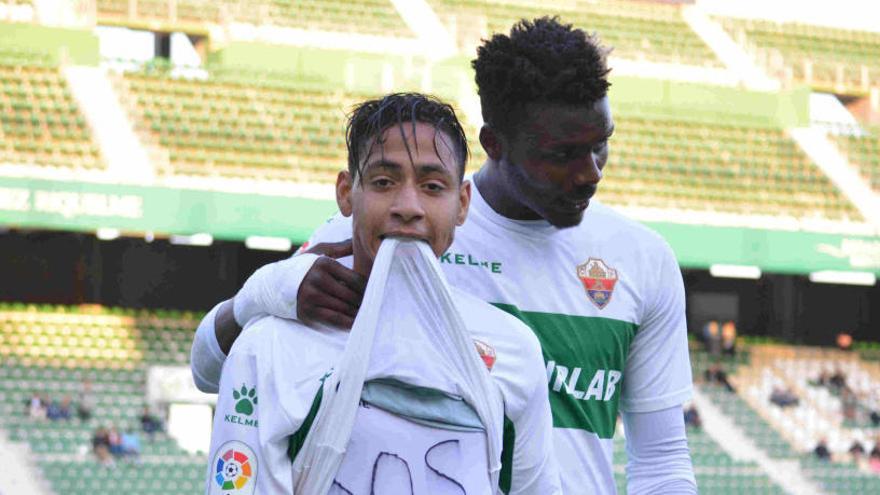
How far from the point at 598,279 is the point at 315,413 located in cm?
112

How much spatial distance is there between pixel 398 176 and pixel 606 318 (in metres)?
1.03

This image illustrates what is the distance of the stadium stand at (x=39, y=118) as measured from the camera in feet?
57.7

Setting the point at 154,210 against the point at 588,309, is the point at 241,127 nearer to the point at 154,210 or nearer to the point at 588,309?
the point at 154,210

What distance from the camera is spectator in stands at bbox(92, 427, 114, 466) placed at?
15.8 metres

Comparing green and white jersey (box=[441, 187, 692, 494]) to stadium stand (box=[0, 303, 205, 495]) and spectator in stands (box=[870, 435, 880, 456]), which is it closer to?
stadium stand (box=[0, 303, 205, 495])

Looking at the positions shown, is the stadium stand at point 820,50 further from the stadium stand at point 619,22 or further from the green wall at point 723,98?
the green wall at point 723,98

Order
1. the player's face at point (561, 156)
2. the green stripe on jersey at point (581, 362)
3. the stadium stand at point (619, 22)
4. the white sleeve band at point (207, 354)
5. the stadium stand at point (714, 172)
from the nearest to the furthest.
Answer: the white sleeve band at point (207, 354)
the player's face at point (561, 156)
the green stripe on jersey at point (581, 362)
the stadium stand at point (714, 172)
the stadium stand at point (619, 22)

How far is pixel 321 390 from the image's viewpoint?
77.0 inches

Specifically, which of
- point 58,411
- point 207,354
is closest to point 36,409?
point 58,411

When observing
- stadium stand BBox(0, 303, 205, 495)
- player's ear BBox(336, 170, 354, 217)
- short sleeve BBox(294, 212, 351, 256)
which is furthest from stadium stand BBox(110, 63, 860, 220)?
player's ear BBox(336, 170, 354, 217)

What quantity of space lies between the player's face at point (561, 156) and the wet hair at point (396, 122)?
61 cm

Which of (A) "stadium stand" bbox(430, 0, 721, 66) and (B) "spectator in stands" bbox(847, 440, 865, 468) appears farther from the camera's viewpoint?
(A) "stadium stand" bbox(430, 0, 721, 66)

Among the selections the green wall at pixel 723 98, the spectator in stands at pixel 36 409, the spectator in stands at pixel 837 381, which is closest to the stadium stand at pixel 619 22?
the green wall at pixel 723 98

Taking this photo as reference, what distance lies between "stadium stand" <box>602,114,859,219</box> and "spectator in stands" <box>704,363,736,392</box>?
86.8 inches
